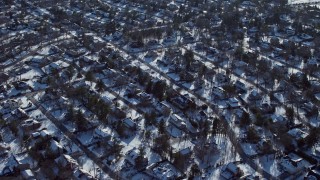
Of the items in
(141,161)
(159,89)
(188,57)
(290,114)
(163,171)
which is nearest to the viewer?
(163,171)

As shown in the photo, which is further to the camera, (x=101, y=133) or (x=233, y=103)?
(x=233, y=103)

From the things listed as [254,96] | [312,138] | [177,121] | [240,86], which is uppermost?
[312,138]

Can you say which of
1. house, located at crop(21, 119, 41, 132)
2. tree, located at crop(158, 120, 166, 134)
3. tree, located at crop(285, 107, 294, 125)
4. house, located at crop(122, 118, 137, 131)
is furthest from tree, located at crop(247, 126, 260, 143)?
house, located at crop(21, 119, 41, 132)

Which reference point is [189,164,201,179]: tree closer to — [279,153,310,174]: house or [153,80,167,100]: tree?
[279,153,310,174]: house

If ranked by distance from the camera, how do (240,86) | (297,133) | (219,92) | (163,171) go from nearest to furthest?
(163,171) < (297,133) < (219,92) < (240,86)

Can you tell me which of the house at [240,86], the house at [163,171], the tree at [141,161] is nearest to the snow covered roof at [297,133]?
the house at [240,86]

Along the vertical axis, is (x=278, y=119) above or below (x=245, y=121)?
above

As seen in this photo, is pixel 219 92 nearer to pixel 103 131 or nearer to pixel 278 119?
pixel 278 119

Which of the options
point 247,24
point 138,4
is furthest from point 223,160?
point 138,4

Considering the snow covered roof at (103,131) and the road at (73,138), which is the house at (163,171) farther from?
the snow covered roof at (103,131)

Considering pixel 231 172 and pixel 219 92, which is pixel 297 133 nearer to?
pixel 231 172

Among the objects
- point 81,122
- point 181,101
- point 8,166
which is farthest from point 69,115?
point 181,101
